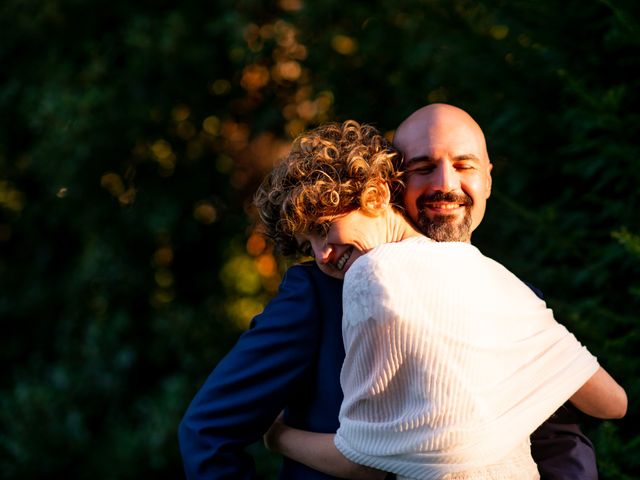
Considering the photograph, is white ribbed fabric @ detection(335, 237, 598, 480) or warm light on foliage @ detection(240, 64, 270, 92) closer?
white ribbed fabric @ detection(335, 237, 598, 480)

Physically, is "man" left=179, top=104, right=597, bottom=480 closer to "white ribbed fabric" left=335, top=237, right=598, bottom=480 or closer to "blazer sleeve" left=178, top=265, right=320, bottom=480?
"blazer sleeve" left=178, top=265, right=320, bottom=480

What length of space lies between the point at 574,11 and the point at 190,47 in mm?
2629

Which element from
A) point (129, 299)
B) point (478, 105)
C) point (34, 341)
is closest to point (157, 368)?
point (129, 299)

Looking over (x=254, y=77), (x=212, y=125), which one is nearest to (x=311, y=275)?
(x=254, y=77)

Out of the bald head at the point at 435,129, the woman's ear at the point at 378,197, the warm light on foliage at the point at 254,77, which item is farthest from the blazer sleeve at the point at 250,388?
the warm light on foliage at the point at 254,77

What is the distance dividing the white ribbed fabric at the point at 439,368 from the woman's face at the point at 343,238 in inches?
7.1

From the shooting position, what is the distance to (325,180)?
6.46 ft

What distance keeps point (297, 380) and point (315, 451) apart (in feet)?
0.55

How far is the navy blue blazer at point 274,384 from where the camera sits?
6.44 ft

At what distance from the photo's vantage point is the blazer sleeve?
196cm

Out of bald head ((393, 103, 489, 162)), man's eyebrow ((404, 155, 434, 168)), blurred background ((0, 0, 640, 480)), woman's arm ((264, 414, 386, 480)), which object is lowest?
blurred background ((0, 0, 640, 480))

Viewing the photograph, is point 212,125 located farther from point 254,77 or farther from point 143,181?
point 143,181

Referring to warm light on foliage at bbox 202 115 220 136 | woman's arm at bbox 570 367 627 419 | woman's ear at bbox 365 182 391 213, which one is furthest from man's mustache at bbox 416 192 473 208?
warm light on foliage at bbox 202 115 220 136

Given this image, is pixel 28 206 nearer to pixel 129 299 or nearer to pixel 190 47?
pixel 129 299
